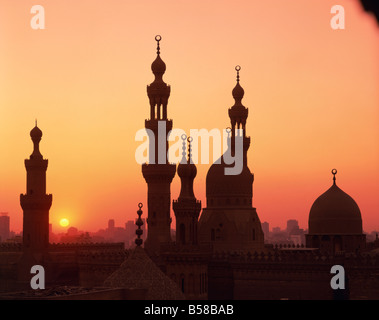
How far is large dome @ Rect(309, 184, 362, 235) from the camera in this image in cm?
6166

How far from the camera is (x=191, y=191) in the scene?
2229 inches

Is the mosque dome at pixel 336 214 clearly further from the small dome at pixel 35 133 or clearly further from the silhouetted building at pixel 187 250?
the small dome at pixel 35 133

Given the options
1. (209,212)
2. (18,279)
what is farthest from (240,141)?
(18,279)

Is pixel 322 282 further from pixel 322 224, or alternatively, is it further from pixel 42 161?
pixel 42 161

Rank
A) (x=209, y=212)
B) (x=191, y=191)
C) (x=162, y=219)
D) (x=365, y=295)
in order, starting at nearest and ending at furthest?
1. (x=365, y=295)
2. (x=191, y=191)
3. (x=162, y=219)
4. (x=209, y=212)

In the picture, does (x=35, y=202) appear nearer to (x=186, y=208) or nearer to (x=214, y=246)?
(x=186, y=208)

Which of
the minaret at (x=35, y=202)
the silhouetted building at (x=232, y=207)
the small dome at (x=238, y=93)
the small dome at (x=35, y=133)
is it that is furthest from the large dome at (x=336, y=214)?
the small dome at (x=35, y=133)

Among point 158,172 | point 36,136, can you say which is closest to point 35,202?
point 36,136

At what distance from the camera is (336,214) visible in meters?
61.7

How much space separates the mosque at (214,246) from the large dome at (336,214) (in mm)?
71

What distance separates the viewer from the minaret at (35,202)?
200 ft

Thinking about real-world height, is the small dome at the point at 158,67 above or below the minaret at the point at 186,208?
above

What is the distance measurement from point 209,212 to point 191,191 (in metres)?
8.26

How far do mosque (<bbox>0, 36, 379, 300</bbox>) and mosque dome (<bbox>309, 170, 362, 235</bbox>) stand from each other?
0.23ft
